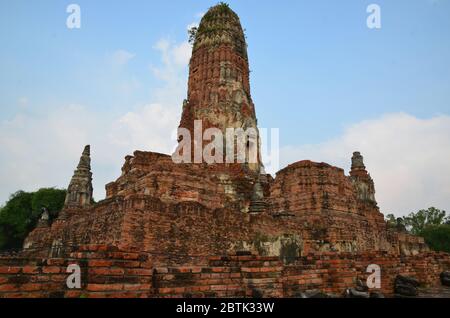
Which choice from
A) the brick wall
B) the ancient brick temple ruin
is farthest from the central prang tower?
the brick wall

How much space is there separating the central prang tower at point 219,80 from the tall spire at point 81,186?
259 inches

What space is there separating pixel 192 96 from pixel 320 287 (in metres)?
18.2

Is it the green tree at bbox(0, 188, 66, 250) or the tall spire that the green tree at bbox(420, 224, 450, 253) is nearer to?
the tall spire

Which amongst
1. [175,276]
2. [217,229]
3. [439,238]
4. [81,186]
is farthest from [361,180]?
[439,238]

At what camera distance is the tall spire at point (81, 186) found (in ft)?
68.2

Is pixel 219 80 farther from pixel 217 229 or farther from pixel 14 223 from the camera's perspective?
pixel 14 223

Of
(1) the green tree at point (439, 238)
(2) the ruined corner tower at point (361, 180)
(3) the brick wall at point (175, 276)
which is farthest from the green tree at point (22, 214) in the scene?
(1) the green tree at point (439, 238)

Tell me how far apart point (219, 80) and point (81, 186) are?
10.9m

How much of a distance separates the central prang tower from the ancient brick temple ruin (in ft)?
0.25

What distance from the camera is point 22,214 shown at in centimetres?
3366

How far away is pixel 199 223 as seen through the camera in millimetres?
11953

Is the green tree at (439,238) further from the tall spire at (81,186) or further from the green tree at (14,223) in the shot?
the green tree at (14,223)

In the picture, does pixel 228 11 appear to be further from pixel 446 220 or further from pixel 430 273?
pixel 446 220
